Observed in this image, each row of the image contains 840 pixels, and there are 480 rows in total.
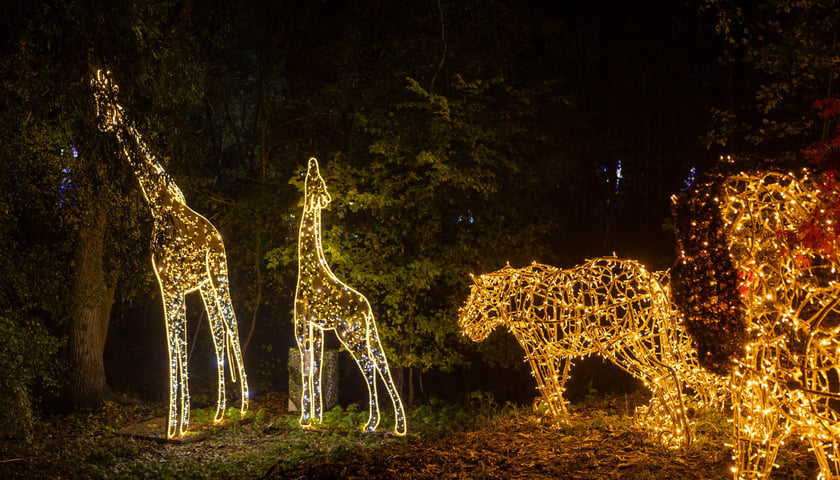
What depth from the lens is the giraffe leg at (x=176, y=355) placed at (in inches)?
327

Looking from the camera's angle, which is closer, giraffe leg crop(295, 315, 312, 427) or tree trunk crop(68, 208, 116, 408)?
giraffe leg crop(295, 315, 312, 427)

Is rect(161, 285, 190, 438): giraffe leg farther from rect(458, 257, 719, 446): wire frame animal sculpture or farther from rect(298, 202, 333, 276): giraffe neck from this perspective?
rect(458, 257, 719, 446): wire frame animal sculpture

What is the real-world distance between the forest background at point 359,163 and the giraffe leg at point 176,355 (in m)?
0.58

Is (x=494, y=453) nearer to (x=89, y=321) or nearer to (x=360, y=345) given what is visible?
(x=360, y=345)

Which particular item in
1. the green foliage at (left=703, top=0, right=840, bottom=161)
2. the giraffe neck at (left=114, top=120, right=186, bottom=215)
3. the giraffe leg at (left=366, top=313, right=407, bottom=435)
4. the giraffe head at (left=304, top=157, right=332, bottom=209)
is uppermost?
the green foliage at (left=703, top=0, right=840, bottom=161)

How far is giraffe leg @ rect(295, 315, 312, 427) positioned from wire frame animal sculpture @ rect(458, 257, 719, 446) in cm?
237

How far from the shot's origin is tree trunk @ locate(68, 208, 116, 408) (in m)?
9.91

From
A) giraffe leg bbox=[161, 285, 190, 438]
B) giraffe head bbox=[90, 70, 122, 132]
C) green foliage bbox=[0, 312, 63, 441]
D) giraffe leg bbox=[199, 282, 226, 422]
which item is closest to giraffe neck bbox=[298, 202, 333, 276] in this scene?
giraffe leg bbox=[199, 282, 226, 422]

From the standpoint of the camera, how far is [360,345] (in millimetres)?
8703

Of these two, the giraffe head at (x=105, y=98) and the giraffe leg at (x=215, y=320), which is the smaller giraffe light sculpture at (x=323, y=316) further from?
the giraffe head at (x=105, y=98)

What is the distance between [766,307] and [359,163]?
7681mm

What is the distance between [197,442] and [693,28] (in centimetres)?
1322

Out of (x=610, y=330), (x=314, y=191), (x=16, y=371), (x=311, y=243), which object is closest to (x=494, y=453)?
(x=610, y=330)

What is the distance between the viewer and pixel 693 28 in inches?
580
